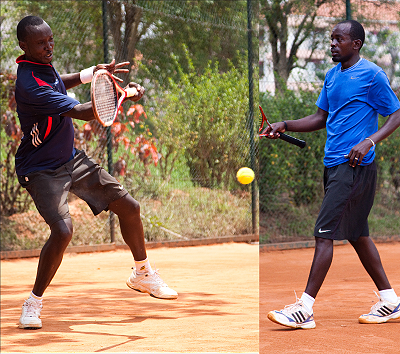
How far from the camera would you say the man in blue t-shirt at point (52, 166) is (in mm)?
3084

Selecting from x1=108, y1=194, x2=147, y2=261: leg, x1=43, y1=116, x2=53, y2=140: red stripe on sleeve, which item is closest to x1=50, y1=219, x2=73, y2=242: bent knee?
x1=108, y1=194, x2=147, y2=261: leg

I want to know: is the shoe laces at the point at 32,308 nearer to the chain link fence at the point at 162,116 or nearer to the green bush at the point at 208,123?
the chain link fence at the point at 162,116

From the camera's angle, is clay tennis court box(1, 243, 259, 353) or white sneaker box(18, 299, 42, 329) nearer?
clay tennis court box(1, 243, 259, 353)

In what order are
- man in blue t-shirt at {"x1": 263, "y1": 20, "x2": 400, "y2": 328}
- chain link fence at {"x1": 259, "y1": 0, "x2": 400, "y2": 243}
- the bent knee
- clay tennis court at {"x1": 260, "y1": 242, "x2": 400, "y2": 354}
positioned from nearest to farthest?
1. clay tennis court at {"x1": 260, "y1": 242, "x2": 400, "y2": 354}
2. man in blue t-shirt at {"x1": 263, "y1": 20, "x2": 400, "y2": 328}
3. the bent knee
4. chain link fence at {"x1": 259, "y1": 0, "x2": 400, "y2": 243}

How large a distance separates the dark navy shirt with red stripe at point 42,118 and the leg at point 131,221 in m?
0.43

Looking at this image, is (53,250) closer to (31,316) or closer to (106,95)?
(31,316)

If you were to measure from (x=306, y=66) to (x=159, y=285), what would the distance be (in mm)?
4422

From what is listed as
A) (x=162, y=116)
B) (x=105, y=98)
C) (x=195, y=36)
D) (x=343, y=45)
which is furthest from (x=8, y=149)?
(x=343, y=45)

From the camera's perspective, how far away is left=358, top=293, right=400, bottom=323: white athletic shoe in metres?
3.06

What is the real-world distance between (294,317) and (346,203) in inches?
26.8

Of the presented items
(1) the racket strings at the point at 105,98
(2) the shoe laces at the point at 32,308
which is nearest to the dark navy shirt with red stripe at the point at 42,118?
(1) the racket strings at the point at 105,98

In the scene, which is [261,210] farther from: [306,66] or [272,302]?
[272,302]

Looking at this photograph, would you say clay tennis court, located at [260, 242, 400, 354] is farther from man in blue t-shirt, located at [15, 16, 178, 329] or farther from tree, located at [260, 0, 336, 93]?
tree, located at [260, 0, 336, 93]

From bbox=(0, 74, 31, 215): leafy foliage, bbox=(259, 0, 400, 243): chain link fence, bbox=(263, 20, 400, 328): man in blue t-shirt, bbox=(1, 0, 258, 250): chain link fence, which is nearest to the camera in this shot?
bbox=(263, 20, 400, 328): man in blue t-shirt
